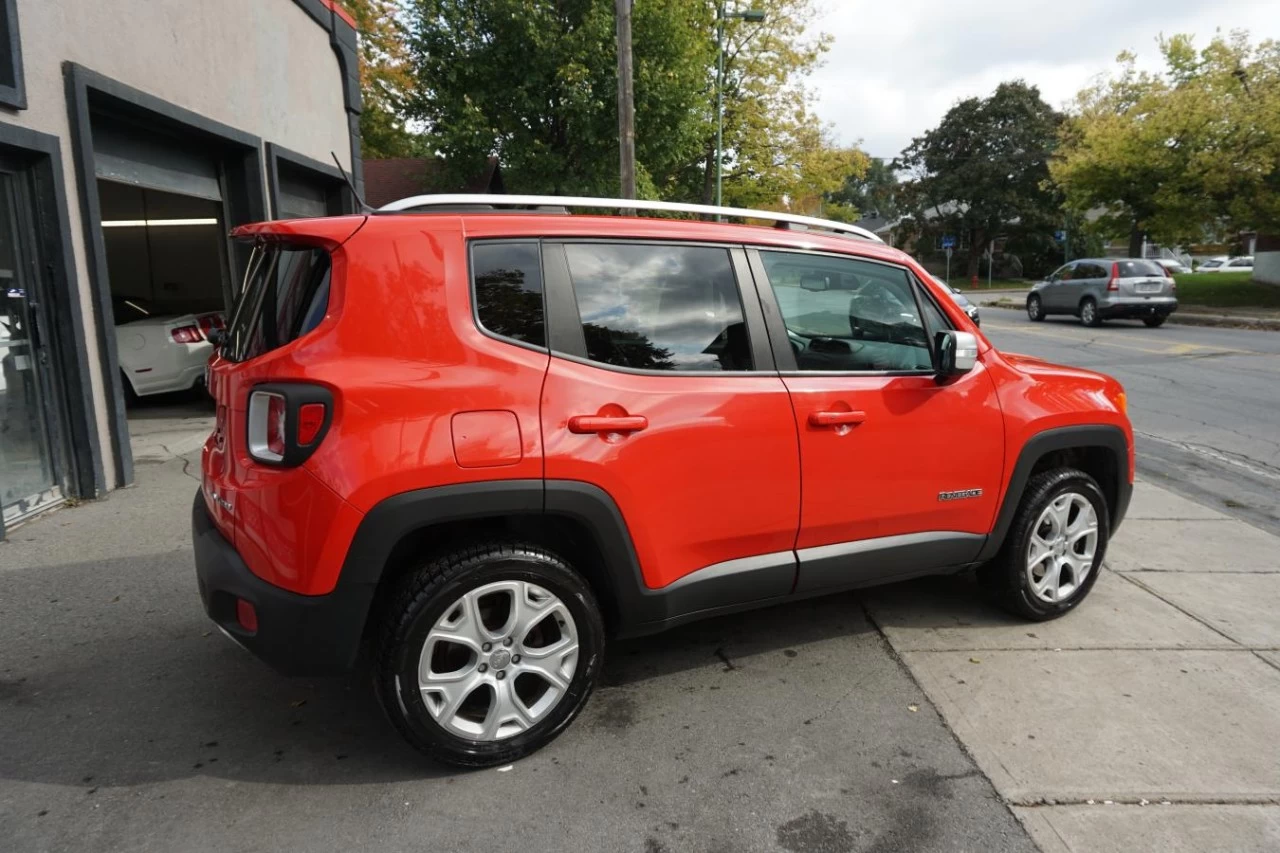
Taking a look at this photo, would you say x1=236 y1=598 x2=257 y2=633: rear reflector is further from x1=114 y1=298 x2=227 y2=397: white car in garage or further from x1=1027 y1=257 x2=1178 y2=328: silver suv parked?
x1=1027 y1=257 x2=1178 y2=328: silver suv parked

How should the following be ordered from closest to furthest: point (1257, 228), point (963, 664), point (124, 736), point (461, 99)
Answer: point (124, 736), point (963, 664), point (461, 99), point (1257, 228)

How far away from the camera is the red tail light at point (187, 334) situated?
31.7ft

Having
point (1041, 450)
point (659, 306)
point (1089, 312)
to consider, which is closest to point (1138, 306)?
point (1089, 312)

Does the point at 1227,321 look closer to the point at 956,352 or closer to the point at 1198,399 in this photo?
the point at 1198,399

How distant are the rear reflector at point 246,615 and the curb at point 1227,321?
76.9 ft

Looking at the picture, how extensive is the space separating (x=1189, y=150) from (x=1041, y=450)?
26668 mm

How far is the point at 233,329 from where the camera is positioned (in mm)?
3041

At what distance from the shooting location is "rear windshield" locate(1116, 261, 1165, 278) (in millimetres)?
19938

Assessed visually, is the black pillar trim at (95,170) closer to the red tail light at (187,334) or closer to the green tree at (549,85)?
the red tail light at (187,334)

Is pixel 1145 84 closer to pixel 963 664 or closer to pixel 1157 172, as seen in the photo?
pixel 1157 172

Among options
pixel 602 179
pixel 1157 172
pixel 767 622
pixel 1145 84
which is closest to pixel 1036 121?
pixel 1145 84

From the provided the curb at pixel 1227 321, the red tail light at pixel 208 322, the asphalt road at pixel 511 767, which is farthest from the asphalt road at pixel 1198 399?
the red tail light at pixel 208 322

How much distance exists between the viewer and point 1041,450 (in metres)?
3.73

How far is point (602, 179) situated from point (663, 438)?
60.9ft
